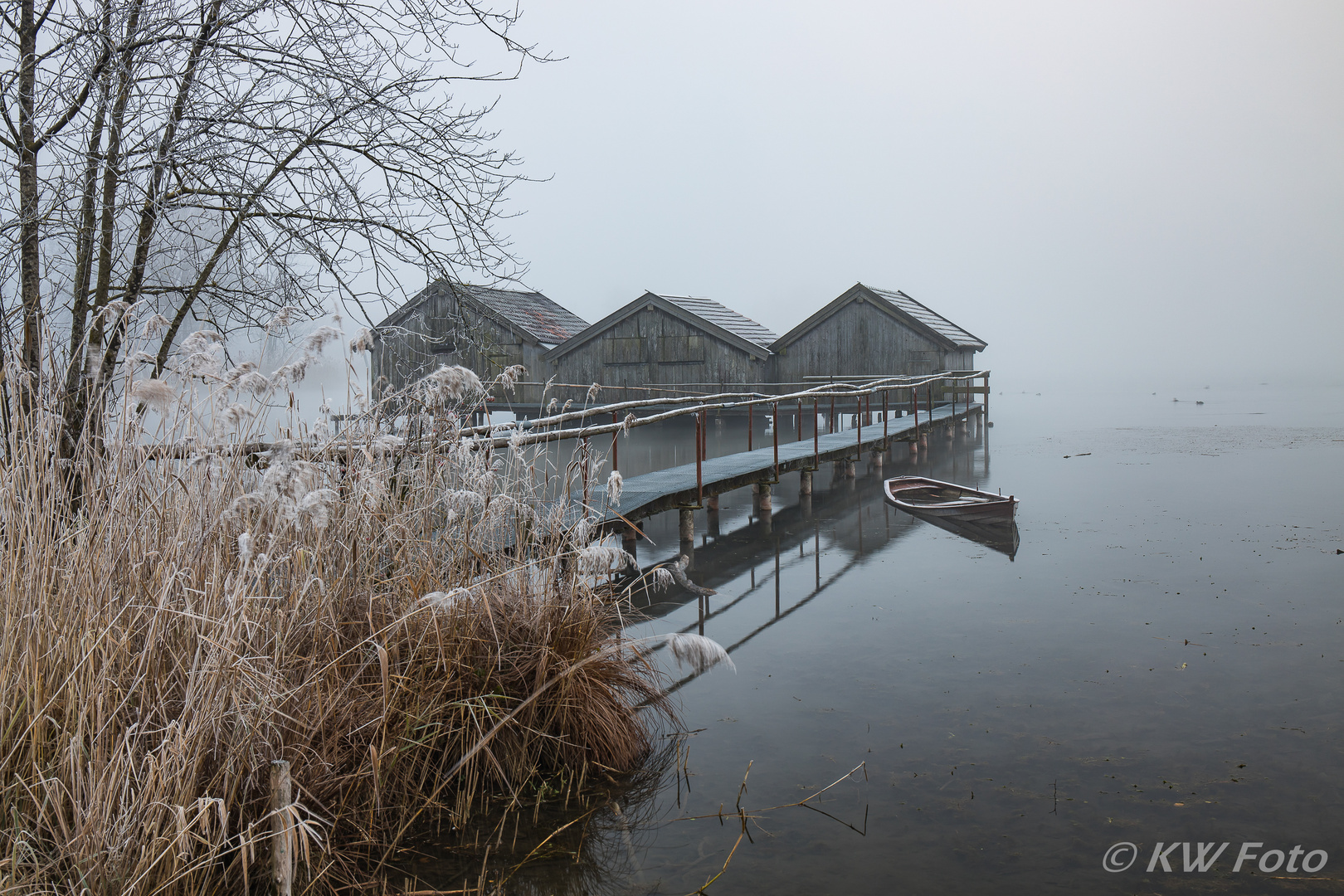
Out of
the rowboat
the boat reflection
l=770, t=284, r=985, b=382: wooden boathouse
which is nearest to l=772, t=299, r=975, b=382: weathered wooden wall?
l=770, t=284, r=985, b=382: wooden boathouse

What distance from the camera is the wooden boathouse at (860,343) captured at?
88.9 feet

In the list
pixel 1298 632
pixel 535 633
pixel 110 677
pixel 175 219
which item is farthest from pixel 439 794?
pixel 1298 632

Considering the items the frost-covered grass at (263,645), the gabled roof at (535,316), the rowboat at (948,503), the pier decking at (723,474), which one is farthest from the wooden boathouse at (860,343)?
the frost-covered grass at (263,645)

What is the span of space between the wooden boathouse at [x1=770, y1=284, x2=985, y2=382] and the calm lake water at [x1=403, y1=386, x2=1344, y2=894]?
55.4ft

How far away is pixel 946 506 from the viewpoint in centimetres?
963

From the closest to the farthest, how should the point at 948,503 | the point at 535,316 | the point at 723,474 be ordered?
the point at 948,503 → the point at 723,474 → the point at 535,316

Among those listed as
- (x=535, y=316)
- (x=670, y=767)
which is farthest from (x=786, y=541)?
(x=535, y=316)

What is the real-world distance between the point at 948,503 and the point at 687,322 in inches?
702

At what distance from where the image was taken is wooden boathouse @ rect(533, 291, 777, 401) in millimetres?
27234

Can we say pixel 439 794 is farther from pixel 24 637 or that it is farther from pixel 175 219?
pixel 175 219

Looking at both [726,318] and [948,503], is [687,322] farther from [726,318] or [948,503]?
[948,503]

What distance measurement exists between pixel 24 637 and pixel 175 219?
119 inches

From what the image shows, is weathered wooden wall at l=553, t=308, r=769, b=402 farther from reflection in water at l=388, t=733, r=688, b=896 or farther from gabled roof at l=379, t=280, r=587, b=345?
reflection in water at l=388, t=733, r=688, b=896

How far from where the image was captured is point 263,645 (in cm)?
305
